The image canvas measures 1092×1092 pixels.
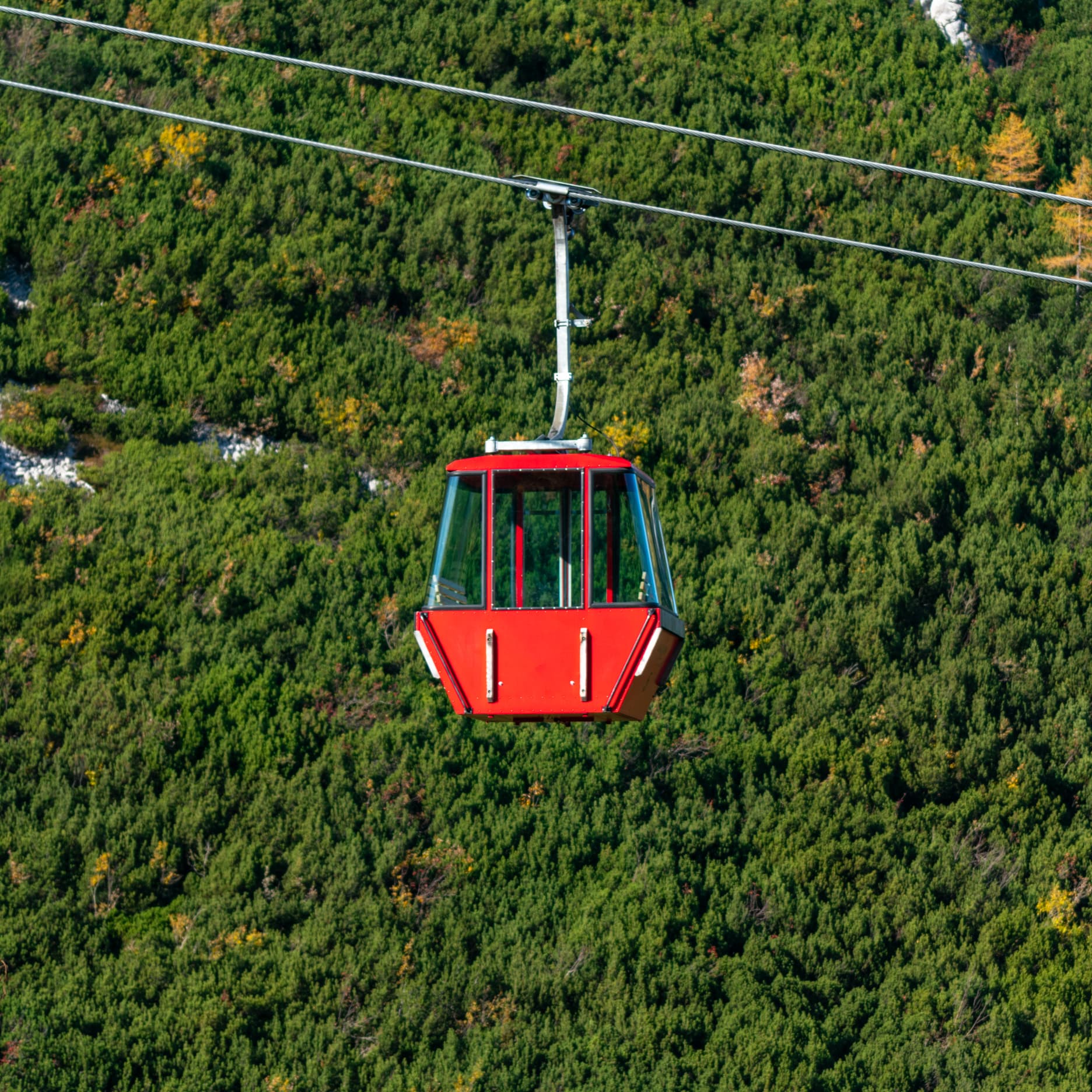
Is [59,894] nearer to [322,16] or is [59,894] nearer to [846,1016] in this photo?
[846,1016]

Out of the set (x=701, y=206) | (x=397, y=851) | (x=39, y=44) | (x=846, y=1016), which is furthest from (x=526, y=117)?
(x=846, y=1016)

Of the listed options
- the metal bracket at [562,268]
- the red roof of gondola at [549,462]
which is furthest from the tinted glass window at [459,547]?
the metal bracket at [562,268]

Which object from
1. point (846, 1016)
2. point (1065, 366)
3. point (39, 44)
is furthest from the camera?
point (39, 44)

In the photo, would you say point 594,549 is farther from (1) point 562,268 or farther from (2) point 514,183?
(2) point 514,183

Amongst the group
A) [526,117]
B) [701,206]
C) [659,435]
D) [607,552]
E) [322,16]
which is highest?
[322,16]

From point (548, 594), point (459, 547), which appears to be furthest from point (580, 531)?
point (459, 547)

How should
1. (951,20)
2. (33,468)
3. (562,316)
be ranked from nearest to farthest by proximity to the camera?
(562,316) → (33,468) → (951,20)

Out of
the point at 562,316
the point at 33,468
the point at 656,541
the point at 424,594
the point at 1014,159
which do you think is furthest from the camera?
the point at 1014,159
